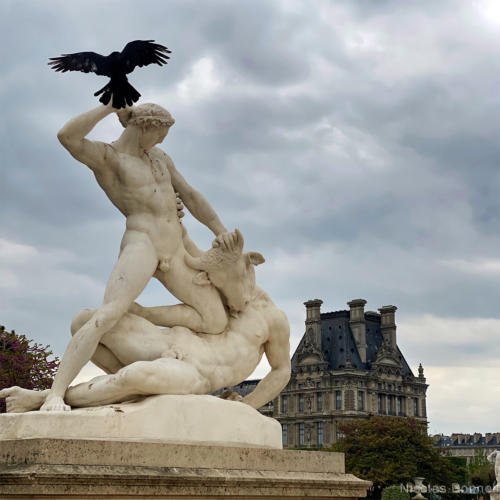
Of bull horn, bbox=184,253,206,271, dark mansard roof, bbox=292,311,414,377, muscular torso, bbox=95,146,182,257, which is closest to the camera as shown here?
muscular torso, bbox=95,146,182,257

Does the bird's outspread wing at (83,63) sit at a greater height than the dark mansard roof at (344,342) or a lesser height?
lesser

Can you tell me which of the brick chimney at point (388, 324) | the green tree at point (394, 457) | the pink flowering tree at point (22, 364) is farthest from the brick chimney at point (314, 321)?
the pink flowering tree at point (22, 364)

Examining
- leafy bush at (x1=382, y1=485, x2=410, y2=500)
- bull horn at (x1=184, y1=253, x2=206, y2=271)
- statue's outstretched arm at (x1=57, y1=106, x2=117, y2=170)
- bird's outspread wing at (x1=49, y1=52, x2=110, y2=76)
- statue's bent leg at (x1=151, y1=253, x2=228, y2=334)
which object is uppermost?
bird's outspread wing at (x1=49, y1=52, x2=110, y2=76)

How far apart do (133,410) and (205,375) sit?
2.72ft

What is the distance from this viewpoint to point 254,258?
7.05 m

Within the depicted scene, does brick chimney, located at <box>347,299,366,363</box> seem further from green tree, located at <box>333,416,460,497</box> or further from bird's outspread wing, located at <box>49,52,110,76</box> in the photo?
bird's outspread wing, located at <box>49,52,110,76</box>

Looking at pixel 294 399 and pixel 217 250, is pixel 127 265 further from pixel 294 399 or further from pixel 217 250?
pixel 294 399

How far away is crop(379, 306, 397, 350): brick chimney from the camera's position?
92.6 meters

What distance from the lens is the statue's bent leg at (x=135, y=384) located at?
5.86m

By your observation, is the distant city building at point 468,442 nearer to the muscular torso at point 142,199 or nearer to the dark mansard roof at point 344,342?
the dark mansard roof at point 344,342

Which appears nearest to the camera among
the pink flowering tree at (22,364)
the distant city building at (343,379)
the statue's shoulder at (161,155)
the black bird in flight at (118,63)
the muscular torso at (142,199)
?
the black bird in flight at (118,63)

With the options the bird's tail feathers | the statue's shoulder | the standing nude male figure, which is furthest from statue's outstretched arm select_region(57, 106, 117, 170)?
the statue's shoulder

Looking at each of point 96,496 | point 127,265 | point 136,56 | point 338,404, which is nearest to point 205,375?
point 127,265

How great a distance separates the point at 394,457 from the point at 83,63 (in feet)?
164
